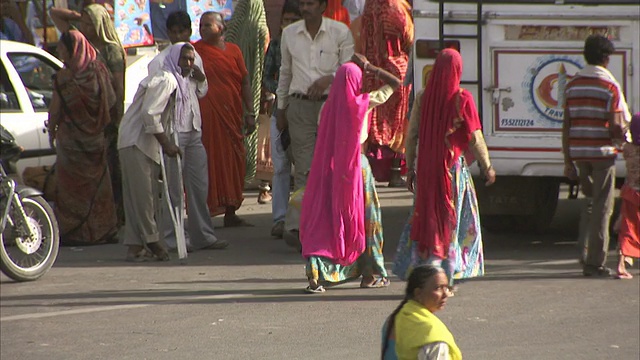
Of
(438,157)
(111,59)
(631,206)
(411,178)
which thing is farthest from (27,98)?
(631,206)

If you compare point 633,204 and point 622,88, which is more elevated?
point 622,88

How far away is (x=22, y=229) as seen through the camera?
A: 894 cm

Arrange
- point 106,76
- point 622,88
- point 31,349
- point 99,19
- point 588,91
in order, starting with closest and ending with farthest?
point 31,349 < point 588,91 < point 622,88 < point 106,76 < point 99,19

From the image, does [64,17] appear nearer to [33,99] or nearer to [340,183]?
[33,99]

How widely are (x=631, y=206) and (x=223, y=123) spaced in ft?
12.4

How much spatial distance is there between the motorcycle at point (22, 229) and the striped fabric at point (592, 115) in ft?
12.2

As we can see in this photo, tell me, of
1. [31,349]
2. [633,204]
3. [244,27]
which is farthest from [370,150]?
[31,349]

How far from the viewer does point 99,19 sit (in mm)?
11211

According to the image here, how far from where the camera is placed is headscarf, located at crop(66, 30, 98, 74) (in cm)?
1010

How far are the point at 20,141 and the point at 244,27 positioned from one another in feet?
8.62

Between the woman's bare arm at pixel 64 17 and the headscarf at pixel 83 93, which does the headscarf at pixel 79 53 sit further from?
the woman's bare arm at pixel 64 17

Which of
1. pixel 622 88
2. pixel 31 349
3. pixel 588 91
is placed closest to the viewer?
pixel 31 349

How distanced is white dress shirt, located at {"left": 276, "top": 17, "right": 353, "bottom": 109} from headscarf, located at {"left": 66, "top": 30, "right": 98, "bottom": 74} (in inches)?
67.5

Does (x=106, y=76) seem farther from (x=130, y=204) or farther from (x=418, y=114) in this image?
(x=418, y=114)
